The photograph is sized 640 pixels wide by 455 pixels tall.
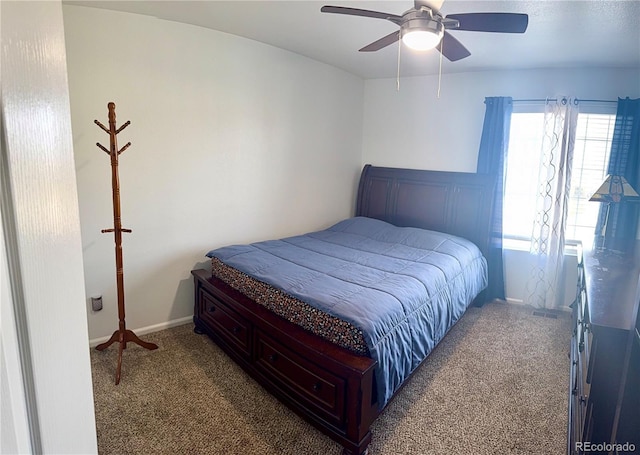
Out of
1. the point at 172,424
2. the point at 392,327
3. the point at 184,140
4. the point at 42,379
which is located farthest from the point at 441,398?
the point at 184,140

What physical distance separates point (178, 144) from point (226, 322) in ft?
4.89

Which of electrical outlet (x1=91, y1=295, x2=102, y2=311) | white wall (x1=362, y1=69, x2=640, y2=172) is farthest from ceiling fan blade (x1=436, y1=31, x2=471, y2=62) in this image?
electrical outlet (x1=91, y1=295, x2=102, y2=311)

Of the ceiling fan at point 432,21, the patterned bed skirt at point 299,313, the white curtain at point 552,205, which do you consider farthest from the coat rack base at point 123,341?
the white curtain at point 552,205

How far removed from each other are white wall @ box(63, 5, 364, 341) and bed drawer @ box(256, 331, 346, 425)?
4.26 ft

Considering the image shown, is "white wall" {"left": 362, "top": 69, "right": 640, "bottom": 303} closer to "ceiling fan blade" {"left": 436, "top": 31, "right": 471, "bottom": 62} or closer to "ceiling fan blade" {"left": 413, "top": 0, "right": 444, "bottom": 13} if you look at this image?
"ceiling fan blade" {"left": 436, "top": 31, "right": 471, "bottom": 62}

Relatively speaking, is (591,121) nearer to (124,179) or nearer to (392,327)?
(392,327)

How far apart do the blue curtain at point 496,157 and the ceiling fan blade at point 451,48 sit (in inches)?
64.6

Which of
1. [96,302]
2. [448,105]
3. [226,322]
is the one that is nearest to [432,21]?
[226,322]

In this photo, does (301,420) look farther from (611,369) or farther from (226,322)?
(611,369)

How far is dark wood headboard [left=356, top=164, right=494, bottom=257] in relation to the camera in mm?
3979

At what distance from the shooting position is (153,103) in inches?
118

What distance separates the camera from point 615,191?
2.98m

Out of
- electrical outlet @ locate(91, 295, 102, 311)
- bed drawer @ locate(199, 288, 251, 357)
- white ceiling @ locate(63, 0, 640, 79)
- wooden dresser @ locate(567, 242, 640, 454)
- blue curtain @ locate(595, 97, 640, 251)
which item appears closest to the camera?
wooden dresser @ locate(567, 242, 640, 454)

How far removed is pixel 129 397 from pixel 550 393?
2721 millimetres
